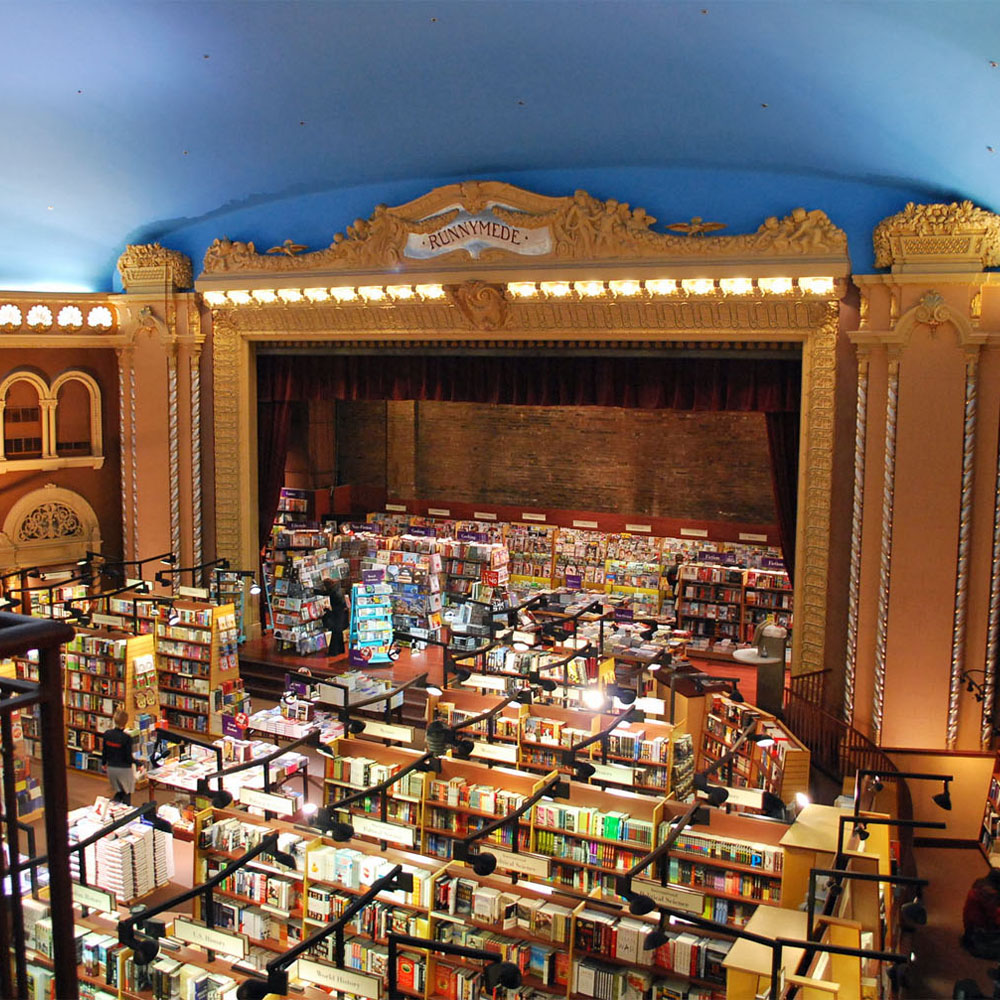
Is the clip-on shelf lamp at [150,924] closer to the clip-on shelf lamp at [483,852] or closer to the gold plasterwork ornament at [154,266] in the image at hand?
the clip-on shelf lamp at [483,852]

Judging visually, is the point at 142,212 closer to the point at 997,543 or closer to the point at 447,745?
the point at 447,745

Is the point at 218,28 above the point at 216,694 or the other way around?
above

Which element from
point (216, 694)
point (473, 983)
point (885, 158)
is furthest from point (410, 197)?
point (473, 983)

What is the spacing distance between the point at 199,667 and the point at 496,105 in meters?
7.60

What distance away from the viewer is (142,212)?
13.4 m

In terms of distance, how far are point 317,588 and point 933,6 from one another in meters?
11.2

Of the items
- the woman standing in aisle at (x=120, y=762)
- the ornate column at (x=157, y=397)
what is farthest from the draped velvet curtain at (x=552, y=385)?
the woman standing in aisle at (x=120, y=762)

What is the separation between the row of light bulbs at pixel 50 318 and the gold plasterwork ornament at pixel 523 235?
146 inches

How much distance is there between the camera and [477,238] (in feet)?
39.3

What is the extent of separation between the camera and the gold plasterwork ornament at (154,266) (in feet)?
47.6

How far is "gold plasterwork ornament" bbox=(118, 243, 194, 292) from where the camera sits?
14500mm

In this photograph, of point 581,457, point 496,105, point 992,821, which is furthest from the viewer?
point 581,457

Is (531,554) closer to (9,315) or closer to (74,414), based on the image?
(74,414)

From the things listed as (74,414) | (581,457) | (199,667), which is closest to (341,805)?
(199,667)
